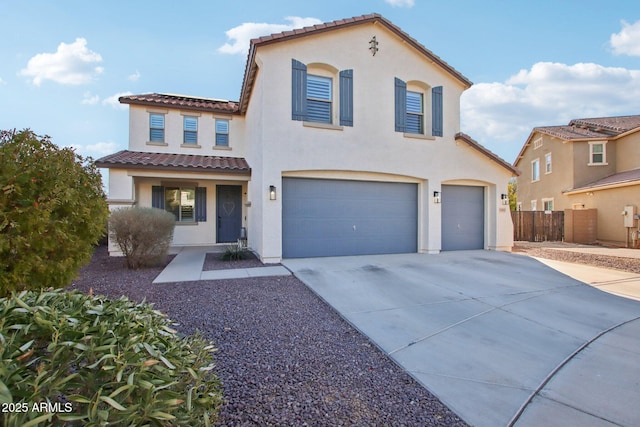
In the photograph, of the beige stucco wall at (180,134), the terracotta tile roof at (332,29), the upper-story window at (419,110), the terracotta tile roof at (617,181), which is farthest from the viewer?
the terracotta tile roof at (617,181)

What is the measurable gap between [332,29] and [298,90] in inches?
90.0

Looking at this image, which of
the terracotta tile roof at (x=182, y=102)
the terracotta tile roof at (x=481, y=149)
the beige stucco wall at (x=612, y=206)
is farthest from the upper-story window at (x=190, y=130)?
the beige stucco wall at (x=612, y=206)

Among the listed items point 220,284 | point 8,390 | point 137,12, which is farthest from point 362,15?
point 8,390

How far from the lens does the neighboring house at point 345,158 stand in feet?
30.3

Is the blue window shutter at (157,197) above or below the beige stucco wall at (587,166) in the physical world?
below

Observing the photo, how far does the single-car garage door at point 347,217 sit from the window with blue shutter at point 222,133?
19.8 feet

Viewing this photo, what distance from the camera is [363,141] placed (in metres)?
10.0

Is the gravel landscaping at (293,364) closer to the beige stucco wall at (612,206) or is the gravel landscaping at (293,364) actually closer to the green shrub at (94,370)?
the green shrub at (94,370)

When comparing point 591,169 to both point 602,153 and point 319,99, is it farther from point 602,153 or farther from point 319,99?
point 319,99

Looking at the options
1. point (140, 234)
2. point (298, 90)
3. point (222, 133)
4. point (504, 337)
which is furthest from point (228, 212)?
point (504, 337)

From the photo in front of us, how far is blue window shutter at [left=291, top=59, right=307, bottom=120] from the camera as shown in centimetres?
931

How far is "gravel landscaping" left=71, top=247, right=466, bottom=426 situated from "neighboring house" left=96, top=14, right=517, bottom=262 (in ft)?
12.4

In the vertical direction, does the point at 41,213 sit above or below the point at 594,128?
below

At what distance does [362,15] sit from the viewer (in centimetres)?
995
